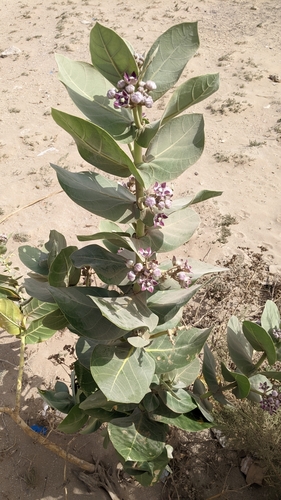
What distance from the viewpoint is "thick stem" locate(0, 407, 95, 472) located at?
2.42 m

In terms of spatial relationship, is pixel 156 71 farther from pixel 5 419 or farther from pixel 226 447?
pixel 5 419

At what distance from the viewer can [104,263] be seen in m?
1.59

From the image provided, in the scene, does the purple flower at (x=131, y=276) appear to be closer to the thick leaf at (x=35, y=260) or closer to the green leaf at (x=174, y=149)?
the green leaf at (x=174, y=149)

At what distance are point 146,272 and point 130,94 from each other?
0.57 metres

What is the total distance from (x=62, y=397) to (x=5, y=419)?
930 mm

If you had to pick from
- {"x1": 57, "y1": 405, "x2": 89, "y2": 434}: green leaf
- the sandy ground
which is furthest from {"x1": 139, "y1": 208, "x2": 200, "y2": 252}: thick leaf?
the sandy ground

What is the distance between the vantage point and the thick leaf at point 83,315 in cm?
160

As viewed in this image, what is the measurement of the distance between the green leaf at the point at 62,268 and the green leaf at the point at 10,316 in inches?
30.6

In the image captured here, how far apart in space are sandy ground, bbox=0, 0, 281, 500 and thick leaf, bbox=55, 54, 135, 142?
207 centimetres

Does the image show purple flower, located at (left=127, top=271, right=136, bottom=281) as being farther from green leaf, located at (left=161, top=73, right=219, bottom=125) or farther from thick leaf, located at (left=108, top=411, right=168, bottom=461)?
thick leaf, located at (left=108, top=411, right=168, bottom=461)

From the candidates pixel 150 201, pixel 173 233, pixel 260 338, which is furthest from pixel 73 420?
pixel 150 201

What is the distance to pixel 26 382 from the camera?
321 cm

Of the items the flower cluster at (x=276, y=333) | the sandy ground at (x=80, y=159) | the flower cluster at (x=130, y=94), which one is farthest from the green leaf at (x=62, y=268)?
the sandy ground at (x=80, y=159)

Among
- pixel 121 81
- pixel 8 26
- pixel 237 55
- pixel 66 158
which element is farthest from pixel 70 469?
pixel 8 26
